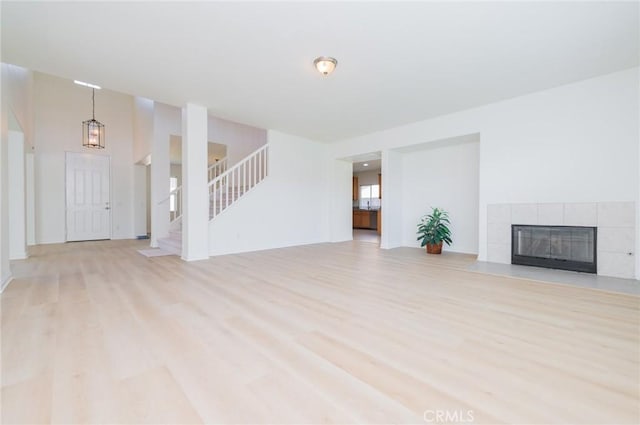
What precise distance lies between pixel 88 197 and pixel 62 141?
64.5 inches

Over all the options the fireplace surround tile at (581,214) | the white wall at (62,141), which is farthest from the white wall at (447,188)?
the white wall at (62,141)

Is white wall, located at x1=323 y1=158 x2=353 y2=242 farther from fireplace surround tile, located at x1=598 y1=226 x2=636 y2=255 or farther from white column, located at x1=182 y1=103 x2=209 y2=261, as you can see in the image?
fireplace surround tile, located at x1=598 y1=226 x2=636 y2=255

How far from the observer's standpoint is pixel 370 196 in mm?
13328

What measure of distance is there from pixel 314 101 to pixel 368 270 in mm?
2990

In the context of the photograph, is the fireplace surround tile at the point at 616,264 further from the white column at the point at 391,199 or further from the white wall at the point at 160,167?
the white wall at the point at 160,167

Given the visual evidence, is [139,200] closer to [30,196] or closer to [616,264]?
[30,196]

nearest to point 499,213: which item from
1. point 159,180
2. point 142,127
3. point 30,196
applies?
point 159,180

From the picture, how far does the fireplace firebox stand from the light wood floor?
3.47 feet

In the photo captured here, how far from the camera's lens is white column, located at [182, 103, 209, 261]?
4879 mm

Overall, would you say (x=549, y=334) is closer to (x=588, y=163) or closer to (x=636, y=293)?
(x=636, y=293)

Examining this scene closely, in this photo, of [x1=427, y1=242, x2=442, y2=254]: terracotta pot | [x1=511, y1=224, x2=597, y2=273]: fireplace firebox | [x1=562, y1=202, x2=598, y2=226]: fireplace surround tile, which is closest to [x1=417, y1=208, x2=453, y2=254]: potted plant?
[x1=427, y1=242, x2=442, y2=254]: terracotta pot

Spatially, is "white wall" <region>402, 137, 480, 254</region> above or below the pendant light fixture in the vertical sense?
below

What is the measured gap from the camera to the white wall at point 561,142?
360 centimetres

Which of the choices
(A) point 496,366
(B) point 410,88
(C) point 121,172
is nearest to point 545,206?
(B) point 410,88
